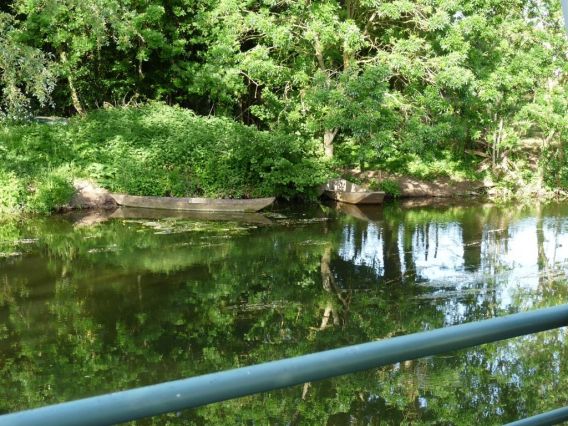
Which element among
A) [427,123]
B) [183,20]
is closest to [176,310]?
[427,123]

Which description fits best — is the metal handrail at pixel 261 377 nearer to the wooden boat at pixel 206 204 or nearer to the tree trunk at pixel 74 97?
the wooden boat at pixel 206 204

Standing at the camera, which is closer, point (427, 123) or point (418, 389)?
point (418, 389)

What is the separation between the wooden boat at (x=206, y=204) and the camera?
16734 millimetres

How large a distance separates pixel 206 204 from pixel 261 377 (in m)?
15.9

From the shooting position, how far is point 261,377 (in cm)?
92

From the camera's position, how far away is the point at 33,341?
7.95 m

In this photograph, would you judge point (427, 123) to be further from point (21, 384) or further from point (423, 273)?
point (21, 384)

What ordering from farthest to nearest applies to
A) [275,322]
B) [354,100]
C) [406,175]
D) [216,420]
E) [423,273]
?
1. [406,175]
2. [354,100]
3. [423,273]
4. [275,322]
5. [216,420]

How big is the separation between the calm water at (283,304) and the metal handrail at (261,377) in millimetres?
4791

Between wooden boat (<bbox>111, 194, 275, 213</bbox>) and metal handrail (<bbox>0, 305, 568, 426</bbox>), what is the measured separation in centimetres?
1572

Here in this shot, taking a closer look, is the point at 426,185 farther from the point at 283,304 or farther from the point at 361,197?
the point at 283,304

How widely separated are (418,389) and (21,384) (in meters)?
3.71

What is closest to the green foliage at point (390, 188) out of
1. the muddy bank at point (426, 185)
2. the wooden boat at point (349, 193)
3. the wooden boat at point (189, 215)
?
the muddy bank at point (426, 185)

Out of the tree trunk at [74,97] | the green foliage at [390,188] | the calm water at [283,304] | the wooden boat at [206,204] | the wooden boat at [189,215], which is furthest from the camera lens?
the tree trunk at [74,97]
